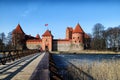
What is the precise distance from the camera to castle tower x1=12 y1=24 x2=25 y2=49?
8906 centimetres

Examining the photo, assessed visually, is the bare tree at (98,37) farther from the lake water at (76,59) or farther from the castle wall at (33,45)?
the lake water at (76,59)

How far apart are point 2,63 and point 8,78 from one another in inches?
281

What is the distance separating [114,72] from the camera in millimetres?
12703

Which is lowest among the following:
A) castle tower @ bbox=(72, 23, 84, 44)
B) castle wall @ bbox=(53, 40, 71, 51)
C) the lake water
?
the lake water

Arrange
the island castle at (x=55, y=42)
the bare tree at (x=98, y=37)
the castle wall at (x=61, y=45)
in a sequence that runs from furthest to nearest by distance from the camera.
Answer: the castle wall at (x=61, y=45), the island castle at (x=55, y=42), the bare tree at (x=98, y=37)

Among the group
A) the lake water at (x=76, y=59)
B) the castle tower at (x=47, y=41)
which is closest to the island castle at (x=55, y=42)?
the castle tower at (x=47, y=41)

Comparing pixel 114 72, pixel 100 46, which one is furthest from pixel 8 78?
pixel 100 46

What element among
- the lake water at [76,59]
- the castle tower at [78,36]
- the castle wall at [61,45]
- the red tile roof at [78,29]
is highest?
the red tile roof at [78,29]

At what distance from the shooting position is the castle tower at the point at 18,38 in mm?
89062

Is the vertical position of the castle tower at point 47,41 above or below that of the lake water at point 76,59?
above

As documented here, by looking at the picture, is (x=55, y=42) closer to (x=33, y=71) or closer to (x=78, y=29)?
(x=78, y=29)

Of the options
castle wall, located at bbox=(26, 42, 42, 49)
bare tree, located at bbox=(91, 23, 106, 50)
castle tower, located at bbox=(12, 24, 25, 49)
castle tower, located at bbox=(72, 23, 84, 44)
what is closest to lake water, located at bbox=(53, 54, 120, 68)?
bare tree, located at bbox=(91, 23, 106, 50)

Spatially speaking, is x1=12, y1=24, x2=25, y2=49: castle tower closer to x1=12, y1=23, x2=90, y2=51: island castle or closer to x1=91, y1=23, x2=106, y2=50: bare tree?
x1=12, y1=23, x2=90, y2=51: island castle

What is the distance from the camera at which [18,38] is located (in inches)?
3605
